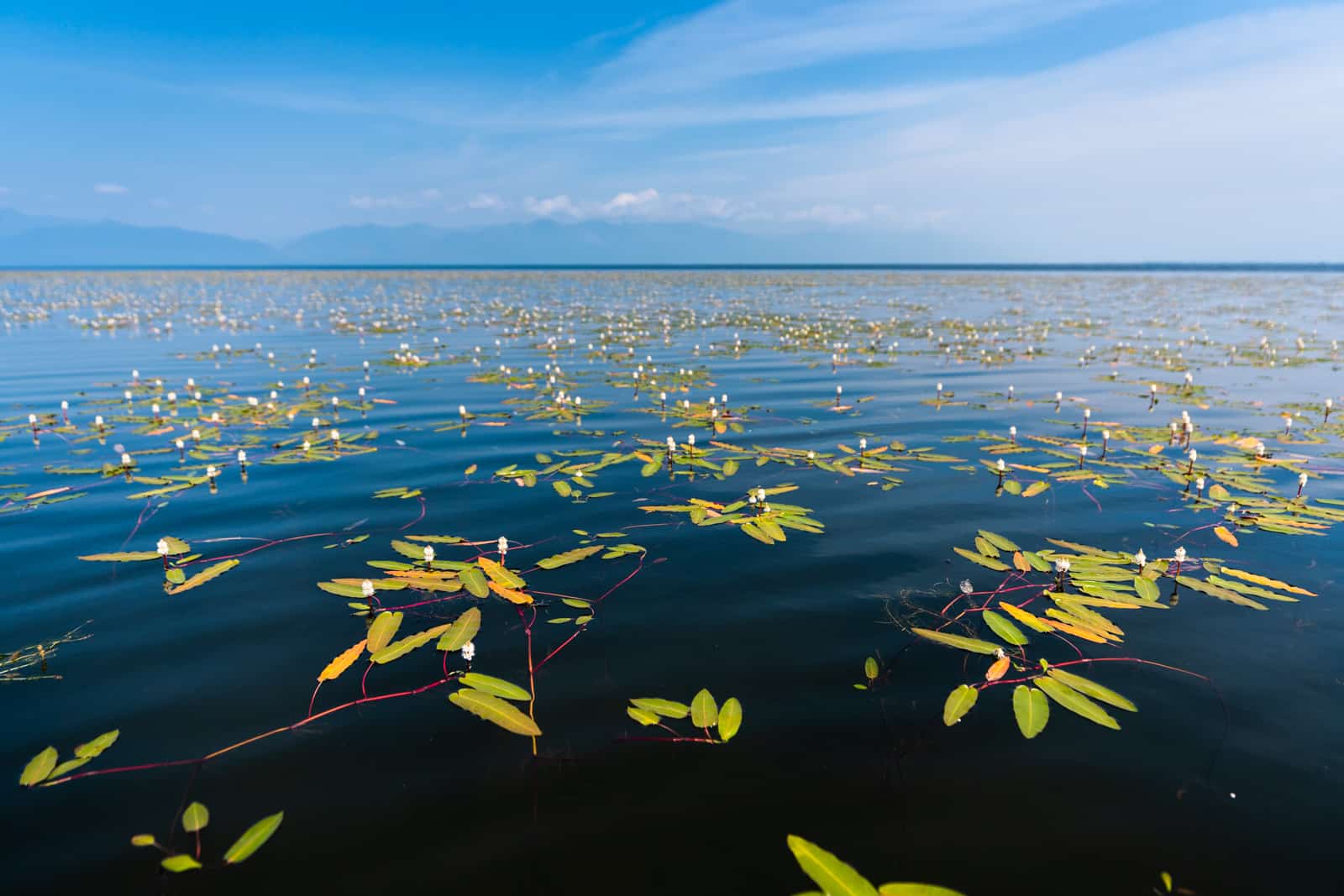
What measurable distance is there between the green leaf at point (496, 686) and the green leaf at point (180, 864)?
136cm

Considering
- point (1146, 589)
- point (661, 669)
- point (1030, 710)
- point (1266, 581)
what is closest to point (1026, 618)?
point (1030, 710)

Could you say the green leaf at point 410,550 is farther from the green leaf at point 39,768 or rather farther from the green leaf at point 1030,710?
the green leaf at point 1030,710

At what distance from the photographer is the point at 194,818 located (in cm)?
268

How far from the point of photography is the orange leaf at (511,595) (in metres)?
4.52

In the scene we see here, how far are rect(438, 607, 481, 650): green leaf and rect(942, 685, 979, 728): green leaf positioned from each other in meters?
2.97

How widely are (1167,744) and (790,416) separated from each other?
26.1 feet

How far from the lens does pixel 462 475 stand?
7590 mm

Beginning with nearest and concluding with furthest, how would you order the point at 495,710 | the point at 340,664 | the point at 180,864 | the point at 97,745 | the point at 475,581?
1. the point at 180,864
2. the point at 97,745
3. the point at 495,710
4. the point at 340,664
5. the point at 475,581

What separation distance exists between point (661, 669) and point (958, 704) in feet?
5.77

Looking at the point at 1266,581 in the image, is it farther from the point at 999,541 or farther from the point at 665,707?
the point at 665,707

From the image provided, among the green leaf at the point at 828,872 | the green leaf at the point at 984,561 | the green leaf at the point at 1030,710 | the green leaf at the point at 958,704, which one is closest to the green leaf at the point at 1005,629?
the green leaf at the point at 1030,710

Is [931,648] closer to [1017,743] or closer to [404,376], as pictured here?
[1017,743]

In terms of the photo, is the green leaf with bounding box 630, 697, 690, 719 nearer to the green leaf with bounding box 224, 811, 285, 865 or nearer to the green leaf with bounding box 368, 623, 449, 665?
the green leaf with bounding box 368, 623, 449, 665

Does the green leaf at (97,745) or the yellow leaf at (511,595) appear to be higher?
the yellow leaf at (511,595)
